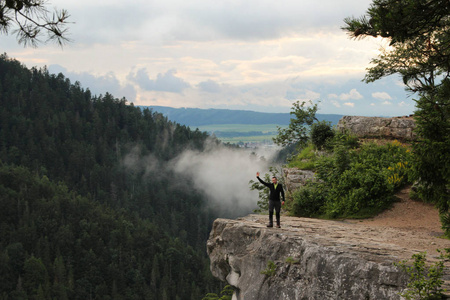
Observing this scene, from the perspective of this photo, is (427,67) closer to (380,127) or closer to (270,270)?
(270,270)

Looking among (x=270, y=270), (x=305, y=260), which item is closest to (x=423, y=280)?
(x=305, y=260)

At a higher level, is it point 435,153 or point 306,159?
point 435,153

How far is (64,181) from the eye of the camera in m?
166

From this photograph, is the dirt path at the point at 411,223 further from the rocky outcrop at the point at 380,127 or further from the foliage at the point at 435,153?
the rocky outcrop at the point at 380,127

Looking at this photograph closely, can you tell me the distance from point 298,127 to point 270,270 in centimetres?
1649

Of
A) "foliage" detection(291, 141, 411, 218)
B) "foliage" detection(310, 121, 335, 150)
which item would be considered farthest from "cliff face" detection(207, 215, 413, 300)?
"foliage" detection(310, 121, 335, 150)

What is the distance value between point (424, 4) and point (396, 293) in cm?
591

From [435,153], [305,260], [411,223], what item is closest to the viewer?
[305,260]

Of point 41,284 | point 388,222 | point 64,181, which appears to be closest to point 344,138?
point 388,222

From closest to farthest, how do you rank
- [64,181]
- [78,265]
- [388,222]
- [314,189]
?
[388,222] < [314,189] < [78,265] < [64,181]

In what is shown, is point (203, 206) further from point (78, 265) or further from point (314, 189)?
point (314, 189)

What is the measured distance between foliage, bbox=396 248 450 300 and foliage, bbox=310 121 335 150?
15924 mm

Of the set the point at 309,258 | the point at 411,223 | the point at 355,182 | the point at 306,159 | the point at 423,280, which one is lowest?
the point at 411,223

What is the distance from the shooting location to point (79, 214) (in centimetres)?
12625
